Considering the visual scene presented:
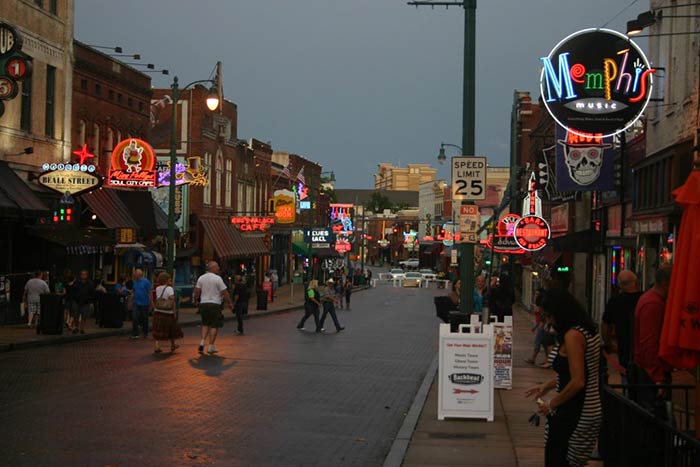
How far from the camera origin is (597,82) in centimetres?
1950

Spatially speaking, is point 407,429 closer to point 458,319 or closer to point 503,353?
point 458,319

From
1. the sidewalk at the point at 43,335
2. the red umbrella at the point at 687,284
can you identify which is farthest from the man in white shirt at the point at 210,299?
the red umbrella at the point at 687,284

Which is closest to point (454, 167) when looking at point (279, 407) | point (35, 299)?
point (279, 407)

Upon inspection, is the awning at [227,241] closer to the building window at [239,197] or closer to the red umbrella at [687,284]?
the building window at [239,197]

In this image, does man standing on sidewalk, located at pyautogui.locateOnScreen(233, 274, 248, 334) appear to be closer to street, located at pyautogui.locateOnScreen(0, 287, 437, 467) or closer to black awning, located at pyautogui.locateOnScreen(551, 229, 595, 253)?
street, located at pyautogui.locateOnScreen(0, 287, 437, 467)

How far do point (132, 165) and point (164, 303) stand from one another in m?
16.8

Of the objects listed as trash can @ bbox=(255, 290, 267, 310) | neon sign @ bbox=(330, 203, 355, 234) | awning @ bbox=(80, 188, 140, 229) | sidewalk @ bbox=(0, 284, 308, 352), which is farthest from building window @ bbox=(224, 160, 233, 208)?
neon sign @ bbox=(330, 203, 355, 234)

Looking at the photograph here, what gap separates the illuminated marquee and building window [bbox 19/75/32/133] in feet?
14.8

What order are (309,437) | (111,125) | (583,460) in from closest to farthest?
1. (583,460)
2. (309,437)
3. (111,125)

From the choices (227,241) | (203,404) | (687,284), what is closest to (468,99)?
(203,404)

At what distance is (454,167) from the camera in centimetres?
1538

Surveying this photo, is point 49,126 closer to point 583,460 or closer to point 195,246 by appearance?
point 195,246

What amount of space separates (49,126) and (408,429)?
82.9ft

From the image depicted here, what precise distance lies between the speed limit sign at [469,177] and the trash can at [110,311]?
47.6ft
